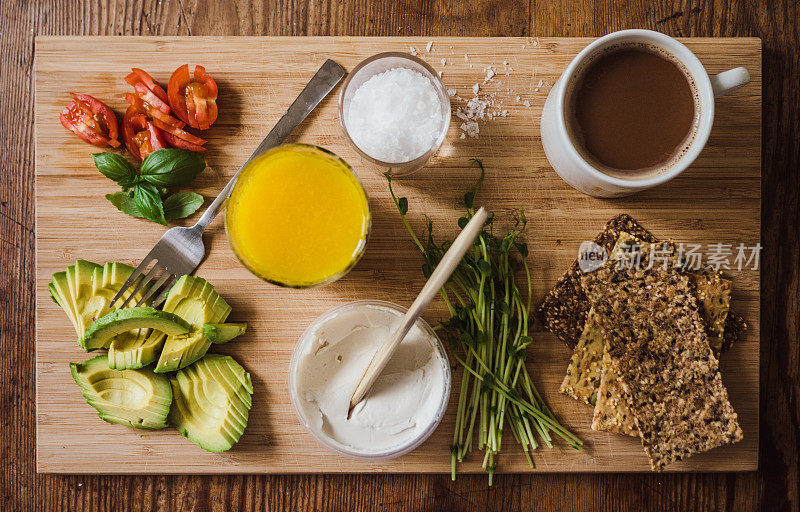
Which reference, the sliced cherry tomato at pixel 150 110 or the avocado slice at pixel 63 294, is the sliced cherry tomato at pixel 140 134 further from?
the avocado slice at pixel 63 294

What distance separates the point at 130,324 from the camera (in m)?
1.38

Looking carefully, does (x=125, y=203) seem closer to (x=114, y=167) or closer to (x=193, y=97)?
(x=114, y=167)

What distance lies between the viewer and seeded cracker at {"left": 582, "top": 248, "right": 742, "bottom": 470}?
145cm

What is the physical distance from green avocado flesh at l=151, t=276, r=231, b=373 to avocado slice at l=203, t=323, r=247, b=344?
26mm

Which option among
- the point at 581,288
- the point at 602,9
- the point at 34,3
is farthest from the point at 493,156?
the point at 34,3

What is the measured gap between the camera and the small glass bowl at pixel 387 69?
4.50ft

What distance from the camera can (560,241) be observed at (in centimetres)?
153

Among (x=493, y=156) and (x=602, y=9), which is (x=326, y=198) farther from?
(x=602, y=9)

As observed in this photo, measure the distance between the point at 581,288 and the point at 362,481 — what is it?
778 millimetres

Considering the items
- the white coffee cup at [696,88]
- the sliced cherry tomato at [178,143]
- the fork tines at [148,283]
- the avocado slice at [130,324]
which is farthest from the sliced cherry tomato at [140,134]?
the white coffee cup at [696,88]

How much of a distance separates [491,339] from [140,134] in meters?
1.03

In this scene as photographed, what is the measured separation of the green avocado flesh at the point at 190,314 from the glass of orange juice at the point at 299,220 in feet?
0.69

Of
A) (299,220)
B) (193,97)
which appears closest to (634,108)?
(299,220)

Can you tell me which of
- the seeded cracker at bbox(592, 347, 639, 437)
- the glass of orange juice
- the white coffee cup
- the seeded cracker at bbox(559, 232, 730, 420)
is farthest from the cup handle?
the glass of orange juice
